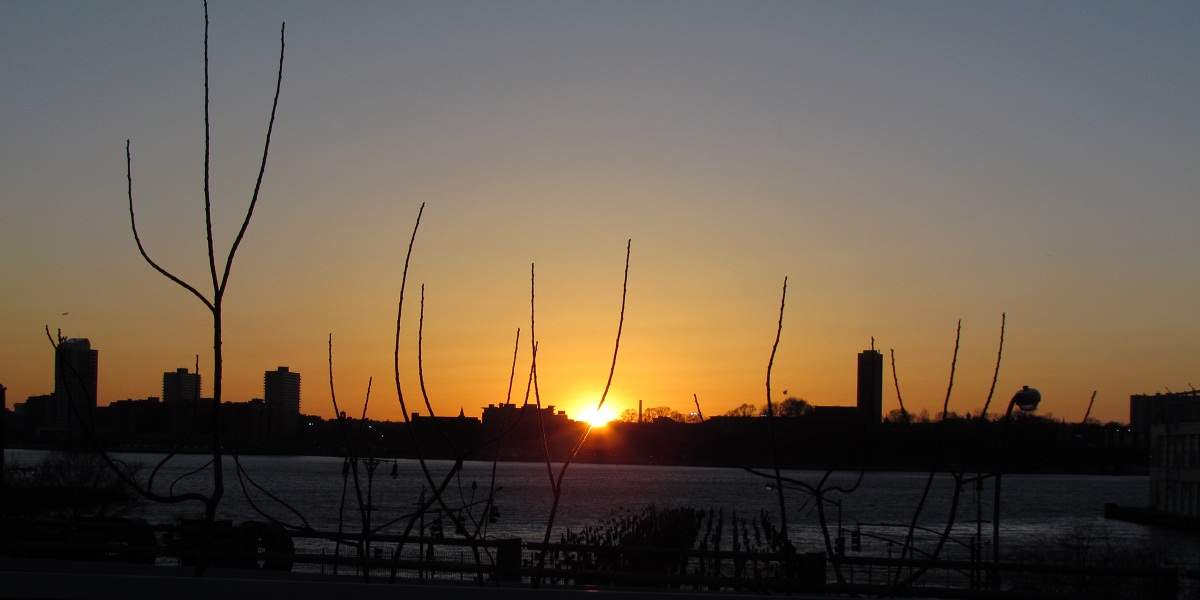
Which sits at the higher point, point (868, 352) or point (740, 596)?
point (868, 352)

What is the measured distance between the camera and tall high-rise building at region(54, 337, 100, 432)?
442 cm

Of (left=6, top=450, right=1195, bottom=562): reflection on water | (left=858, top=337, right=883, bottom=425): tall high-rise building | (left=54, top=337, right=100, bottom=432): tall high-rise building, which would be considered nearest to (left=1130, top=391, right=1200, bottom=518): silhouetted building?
(left=6, top=450, right=1195, bottom=562): reflection on water

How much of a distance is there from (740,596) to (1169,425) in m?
88.4

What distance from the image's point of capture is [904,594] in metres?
6.07

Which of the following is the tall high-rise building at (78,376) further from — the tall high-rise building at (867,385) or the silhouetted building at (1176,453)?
the silhouetted building at (1176,453)

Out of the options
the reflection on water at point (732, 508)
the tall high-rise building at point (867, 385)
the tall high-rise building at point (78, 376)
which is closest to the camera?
the tall high-rise building at point (78, 376)

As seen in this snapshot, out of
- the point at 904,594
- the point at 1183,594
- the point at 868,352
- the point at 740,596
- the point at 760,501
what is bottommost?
the point at 760,501

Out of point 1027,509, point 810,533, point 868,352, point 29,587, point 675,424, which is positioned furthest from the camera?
point 1027,509

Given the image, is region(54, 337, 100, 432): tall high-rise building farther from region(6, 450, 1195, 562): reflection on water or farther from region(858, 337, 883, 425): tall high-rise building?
region(6, 450, 1195, 562): reflection on water

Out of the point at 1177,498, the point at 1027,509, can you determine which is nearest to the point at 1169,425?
the point at 1177,498

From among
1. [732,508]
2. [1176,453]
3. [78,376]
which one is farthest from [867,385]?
[732,508]

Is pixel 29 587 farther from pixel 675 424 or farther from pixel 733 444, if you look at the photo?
pixel 675 424

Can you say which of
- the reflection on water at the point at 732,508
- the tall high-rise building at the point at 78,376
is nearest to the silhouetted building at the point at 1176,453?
the reflection on water at the point at 732,508

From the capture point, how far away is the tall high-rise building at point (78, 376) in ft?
Result: 14.5
